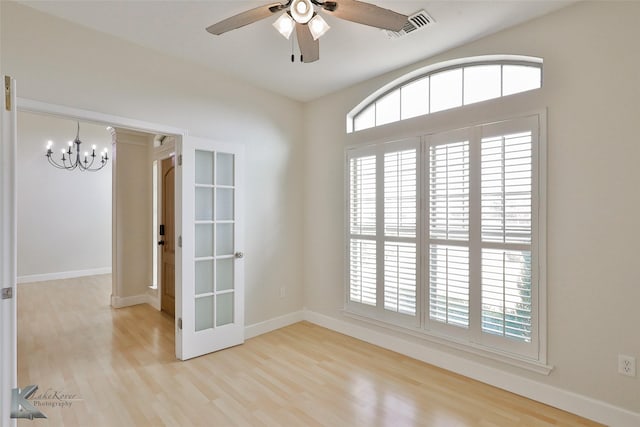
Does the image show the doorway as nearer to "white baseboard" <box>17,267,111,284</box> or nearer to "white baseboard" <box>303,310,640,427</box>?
"white baseboard" <box>303,310,640,427</box>

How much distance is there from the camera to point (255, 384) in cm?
255

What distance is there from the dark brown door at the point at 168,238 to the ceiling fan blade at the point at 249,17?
2.75 metres

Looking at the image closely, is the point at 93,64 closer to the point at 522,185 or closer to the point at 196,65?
the point at 196,65

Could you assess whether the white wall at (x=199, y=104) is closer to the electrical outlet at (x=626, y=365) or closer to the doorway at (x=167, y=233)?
the doorway at (x=167, y=233)

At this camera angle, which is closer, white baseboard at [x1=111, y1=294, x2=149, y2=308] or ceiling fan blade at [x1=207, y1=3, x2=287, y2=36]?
ceiling fan blade at [x1=207, y1=3, x2=287, y2=36]

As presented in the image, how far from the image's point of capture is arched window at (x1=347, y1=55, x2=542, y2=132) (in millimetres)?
2566

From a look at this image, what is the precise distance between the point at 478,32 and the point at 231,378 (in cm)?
357

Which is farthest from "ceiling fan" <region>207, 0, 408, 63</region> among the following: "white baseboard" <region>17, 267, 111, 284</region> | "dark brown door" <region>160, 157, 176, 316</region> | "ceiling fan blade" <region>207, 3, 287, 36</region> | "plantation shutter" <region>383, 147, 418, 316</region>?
"white baseboard" <region>17, 267, 111, 284</region>

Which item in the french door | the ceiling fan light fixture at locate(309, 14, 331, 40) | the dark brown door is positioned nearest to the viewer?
the ceiling fan light fixture at locate(309, 14, 331, 40)

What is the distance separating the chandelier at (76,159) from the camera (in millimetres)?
6465

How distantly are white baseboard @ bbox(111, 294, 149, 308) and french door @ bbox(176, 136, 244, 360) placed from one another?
2.16 metres

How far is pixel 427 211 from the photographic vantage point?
2938 mm

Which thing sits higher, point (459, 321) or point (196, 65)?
point (196, 65)

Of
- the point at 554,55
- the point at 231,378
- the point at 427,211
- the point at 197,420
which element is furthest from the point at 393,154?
the point at 197,420
